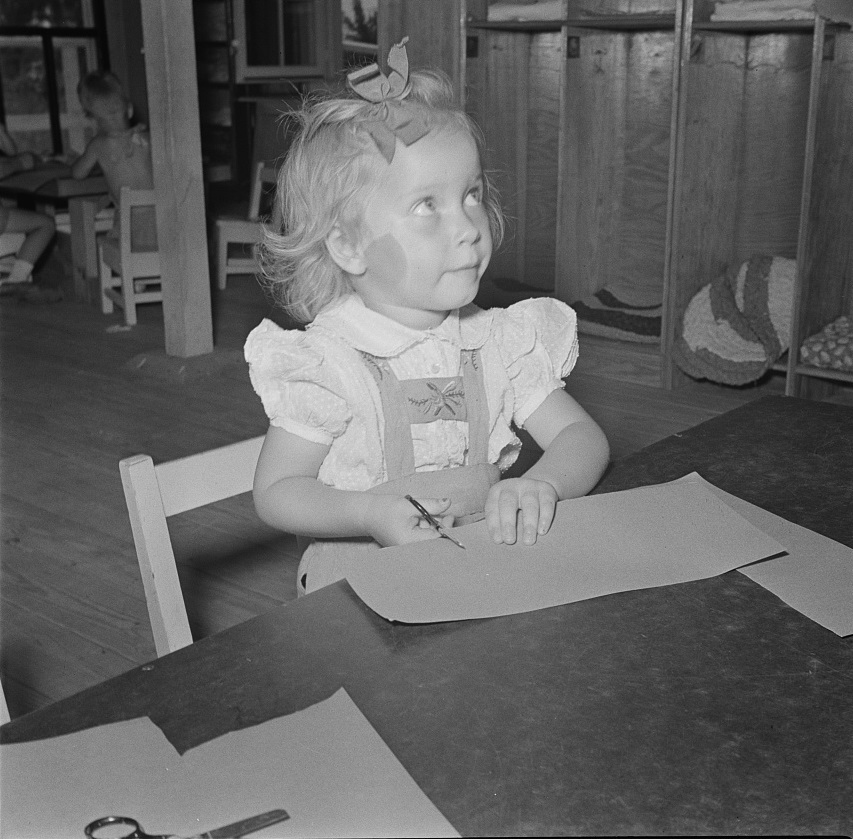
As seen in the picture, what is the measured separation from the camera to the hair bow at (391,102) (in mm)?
1229

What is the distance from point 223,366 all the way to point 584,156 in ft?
5.72

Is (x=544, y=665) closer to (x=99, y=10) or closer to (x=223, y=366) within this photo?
(x=223, y=366)

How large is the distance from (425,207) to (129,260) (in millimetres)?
4228

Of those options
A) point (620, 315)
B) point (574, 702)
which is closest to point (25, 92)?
point (620, 315)

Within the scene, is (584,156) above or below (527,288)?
above

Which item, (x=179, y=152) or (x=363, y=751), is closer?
(x=363, y=751)

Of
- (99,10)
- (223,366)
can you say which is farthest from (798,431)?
(99,10)

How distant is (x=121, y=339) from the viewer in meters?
5.14

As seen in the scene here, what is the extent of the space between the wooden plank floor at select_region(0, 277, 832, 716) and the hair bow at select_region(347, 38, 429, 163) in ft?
4.48

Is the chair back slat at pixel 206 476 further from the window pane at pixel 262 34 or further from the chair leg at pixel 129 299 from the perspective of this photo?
the window pane at pixel 262 34

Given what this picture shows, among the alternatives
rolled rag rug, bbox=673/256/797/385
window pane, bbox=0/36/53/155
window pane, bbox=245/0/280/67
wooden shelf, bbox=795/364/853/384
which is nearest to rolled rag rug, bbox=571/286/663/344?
rolled rag rug, bbox=673/256/797/385

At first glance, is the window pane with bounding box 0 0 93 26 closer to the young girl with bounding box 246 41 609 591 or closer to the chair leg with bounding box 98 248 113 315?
the chair leg with bounding box 98 248 113 315

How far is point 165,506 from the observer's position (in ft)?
4.08

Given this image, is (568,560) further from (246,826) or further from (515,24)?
(515,24)
